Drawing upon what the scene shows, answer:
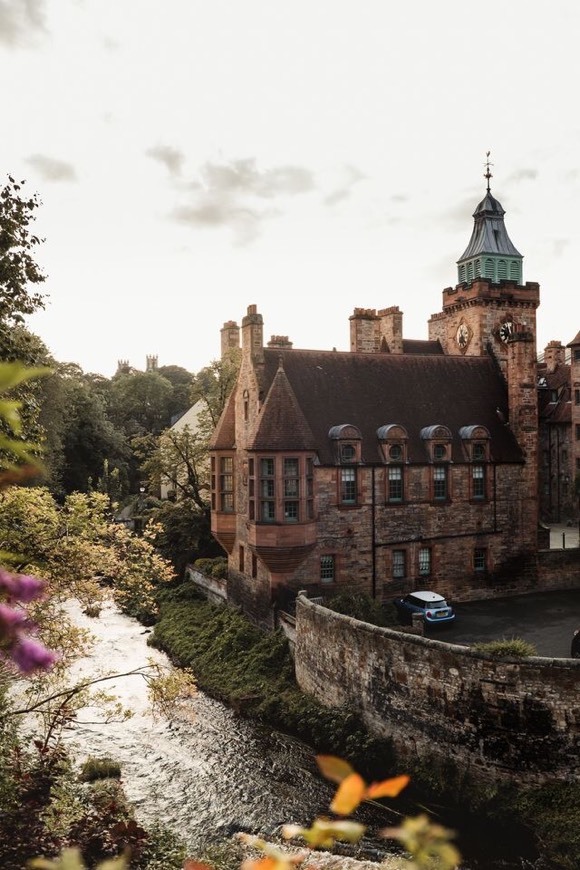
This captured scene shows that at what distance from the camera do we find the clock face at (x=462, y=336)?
38419 millimetres

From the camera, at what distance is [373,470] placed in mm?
29453

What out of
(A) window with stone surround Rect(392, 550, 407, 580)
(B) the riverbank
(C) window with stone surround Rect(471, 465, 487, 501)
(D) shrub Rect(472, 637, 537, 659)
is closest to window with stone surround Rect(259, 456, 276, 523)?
(B) the riverbank

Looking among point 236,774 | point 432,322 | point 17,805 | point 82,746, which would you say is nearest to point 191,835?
point 236,774

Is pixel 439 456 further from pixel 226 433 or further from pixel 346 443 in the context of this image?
pixel 226 433

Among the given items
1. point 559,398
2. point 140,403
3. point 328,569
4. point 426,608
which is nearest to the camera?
point 426,608

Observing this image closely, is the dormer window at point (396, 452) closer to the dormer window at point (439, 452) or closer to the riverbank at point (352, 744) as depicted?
the dormer window at point (439, 452)

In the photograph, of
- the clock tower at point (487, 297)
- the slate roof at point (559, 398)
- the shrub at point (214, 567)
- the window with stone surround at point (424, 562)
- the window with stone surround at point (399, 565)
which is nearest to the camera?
the window with stone surround at point (399, 565)

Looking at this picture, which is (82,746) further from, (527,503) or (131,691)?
(527,503)

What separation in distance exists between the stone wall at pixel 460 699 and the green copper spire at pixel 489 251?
27403 millimetres

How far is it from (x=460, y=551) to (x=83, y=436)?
3760cm

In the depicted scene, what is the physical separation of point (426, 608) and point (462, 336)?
1830 cm

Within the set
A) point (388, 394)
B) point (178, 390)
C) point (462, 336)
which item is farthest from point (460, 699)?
point (178, 390)

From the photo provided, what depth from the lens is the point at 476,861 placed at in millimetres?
15492

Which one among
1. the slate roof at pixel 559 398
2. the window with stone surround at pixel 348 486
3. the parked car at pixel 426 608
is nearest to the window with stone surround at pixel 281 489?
the window with stone surround at pixel 348 486
